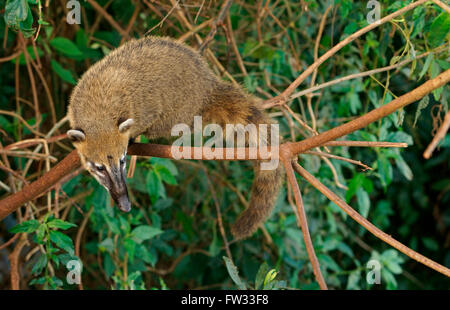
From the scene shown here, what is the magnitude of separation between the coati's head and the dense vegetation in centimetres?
35

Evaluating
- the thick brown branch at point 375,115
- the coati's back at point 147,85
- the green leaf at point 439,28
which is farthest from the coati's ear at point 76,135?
the green leaf at point 439,28

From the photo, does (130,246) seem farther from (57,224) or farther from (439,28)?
(439,28)


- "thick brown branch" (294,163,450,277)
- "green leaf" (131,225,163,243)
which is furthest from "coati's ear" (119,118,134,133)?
"thick brown branch" (294,163,450,277)

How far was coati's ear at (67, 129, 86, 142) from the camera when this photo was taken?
2.01 meters

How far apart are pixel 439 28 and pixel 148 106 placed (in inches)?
48.2

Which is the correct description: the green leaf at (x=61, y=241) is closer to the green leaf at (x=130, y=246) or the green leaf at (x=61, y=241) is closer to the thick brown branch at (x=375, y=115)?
the green leaf at (x=130, y=246)

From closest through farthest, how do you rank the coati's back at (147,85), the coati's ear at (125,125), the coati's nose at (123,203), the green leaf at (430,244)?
1. the coati's nose at (123,203)
2. the coati's ear at (125,125)
3. the coati's back at (147,85)
4. the green leaf at (430,244)

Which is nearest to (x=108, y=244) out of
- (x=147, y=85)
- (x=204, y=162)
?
(x=147, y=85)

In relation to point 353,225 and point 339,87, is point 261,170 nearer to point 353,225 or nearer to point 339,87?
point 339,87

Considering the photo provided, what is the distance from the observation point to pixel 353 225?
13.8 ft

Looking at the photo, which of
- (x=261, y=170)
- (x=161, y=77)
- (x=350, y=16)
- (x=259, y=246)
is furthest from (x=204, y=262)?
(x=350, y=16)

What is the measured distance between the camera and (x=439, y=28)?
6.19ft

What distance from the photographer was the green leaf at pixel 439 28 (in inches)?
73.3
